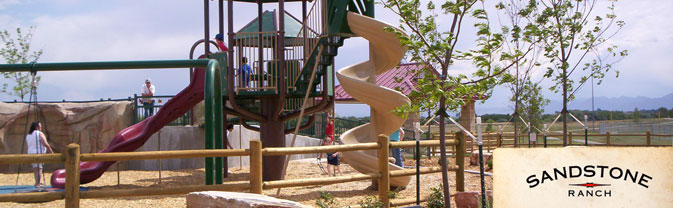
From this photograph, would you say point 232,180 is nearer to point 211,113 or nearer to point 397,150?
Answer: point 397,150

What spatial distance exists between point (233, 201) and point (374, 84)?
580cm

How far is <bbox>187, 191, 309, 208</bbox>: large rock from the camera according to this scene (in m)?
5.08

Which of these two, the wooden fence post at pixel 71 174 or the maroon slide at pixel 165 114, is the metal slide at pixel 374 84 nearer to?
the maroon slide at pixel 165 114

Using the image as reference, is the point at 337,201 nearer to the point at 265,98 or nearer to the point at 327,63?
the point at 327,63

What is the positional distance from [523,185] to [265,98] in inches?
347

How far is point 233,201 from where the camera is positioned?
204 inches

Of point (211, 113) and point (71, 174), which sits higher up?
point (211, 113)

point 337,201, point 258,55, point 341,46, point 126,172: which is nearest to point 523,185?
point 337,201

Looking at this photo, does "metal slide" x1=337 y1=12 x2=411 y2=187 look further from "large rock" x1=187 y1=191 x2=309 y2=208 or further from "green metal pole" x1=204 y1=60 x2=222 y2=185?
"large rock" x1=187 y1=191 x2=309 y2=208

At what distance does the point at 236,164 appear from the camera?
1761cm

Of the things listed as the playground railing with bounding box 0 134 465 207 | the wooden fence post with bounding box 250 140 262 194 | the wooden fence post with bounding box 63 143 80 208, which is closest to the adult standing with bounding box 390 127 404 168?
the playground railing with bounding box 0 134 465 207

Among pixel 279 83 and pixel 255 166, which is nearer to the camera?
pixel 255 166

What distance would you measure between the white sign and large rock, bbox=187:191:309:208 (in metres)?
2.08

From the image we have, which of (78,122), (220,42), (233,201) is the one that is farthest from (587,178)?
(78,122)
